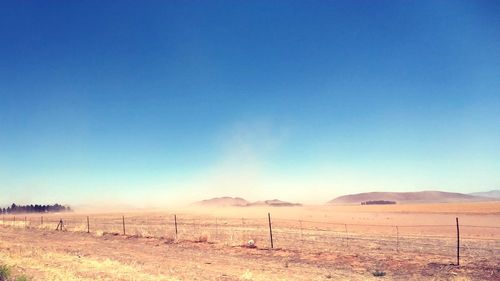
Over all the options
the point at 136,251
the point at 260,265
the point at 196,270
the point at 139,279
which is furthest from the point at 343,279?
the point at 136,251

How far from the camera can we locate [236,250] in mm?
27109

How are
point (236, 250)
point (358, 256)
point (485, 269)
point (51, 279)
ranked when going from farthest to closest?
point (236, 250), point (358, 256), point (485, 269), point (51, 279)

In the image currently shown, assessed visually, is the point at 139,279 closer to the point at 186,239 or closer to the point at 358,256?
the point at 358,256

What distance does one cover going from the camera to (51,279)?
16594mm

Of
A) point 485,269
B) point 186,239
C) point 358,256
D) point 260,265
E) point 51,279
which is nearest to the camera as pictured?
point 51,279

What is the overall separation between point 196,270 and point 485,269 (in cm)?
1407

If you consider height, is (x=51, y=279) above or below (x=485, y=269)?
above

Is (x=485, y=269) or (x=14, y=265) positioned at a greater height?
(x=14, y=265)

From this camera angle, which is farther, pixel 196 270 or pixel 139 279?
pixel 196 270

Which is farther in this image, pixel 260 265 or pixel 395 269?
pixel 260 265

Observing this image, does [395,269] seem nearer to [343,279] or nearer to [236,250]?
[343,279]

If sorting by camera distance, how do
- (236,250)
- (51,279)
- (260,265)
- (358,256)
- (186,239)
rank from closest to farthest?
(51,279) → (260,265) → (358,256) → (236,250) → (186,239)

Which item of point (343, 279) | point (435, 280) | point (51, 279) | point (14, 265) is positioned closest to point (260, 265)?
point (343, 279)

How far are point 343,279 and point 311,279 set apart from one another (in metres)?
1.42
